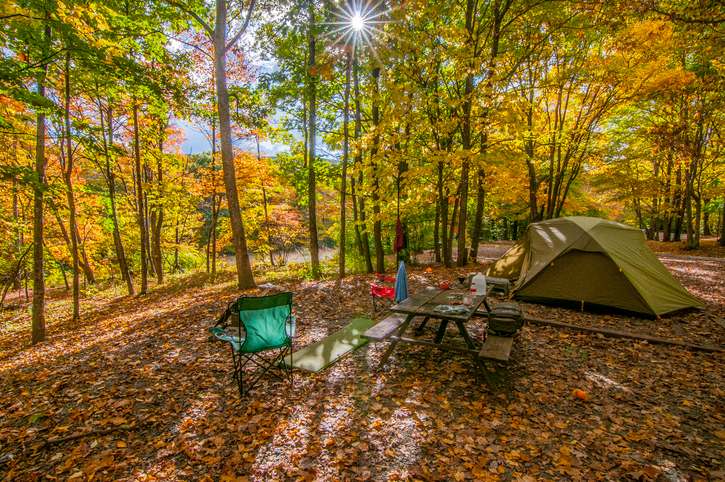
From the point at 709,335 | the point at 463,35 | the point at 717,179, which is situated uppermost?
the point at 463,35

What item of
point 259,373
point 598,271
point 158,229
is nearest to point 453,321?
point 259,373

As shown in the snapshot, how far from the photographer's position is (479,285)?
5035 mm

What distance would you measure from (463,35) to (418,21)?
4.85 ft

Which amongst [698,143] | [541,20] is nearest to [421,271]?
[541,20]

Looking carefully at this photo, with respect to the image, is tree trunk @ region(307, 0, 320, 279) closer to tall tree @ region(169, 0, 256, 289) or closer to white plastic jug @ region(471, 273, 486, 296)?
tall tree @ region(169, 0, 256, 289)

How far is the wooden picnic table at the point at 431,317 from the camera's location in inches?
166

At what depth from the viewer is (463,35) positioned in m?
8.60

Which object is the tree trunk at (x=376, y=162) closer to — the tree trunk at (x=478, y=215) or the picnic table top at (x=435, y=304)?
the tree trunk at (x=478, y=215)

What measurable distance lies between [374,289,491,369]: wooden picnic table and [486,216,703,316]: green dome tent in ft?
8.63

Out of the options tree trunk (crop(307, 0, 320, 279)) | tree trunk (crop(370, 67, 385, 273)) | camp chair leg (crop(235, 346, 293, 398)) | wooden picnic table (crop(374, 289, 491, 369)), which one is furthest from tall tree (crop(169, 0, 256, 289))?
wooden picnic table (crop(374, 289, 491, 369))

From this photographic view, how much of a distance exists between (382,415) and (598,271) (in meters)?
5.57

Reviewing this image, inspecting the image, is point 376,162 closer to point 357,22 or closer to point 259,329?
point 357,22

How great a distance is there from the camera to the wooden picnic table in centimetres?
421

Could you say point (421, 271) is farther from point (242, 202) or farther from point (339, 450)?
point (242, 202)
